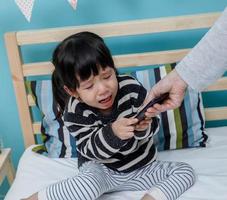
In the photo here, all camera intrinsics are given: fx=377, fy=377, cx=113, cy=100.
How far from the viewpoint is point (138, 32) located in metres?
1.35

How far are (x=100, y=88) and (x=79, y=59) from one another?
0.10m

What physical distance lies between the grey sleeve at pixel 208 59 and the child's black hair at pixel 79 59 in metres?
0.25

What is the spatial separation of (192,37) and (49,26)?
56 cm

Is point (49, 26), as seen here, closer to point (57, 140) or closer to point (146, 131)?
point (57, 140)

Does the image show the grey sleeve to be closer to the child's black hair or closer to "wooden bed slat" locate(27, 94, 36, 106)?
the child's black hair

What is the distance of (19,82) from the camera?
1.43m

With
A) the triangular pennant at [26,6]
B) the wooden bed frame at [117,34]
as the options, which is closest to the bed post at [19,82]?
the wooden bed frame at [117,34]

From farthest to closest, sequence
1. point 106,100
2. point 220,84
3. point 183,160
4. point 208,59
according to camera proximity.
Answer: point 220,84 < point 183,160 < point 106,100 < point 208,59

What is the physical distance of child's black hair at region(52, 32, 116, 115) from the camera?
1.07m

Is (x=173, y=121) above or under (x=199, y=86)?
under

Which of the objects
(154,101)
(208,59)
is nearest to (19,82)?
(154,101)

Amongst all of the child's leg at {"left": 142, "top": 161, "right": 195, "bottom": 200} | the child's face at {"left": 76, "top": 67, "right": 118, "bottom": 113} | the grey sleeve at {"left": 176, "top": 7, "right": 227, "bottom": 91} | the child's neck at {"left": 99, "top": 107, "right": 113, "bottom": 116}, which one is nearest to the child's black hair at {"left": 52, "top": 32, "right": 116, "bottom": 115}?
the child's face at {"left": 76, "top": 67, "right": 118, "bottom": 113}

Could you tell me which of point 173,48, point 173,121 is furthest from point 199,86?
point 173,48

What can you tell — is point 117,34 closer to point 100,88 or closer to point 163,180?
point 100,88
